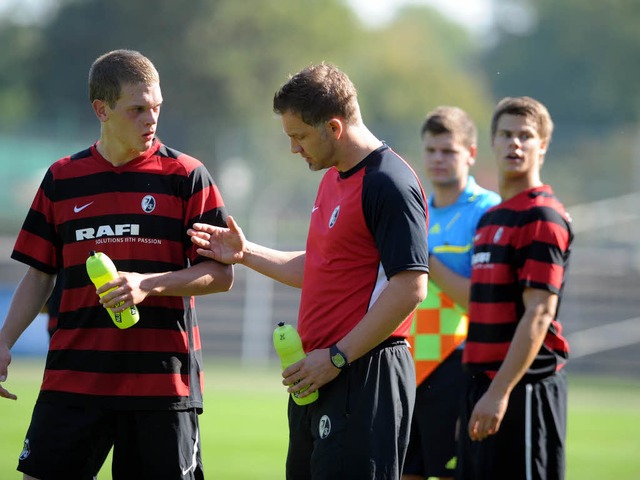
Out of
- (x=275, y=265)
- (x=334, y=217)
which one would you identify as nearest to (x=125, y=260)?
(x=275, y=265)

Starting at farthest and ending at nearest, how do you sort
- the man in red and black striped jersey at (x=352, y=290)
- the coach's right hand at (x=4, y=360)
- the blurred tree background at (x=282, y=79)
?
1. the blurred tree background at (x=282, y=79)
2. the coach's right hand at (x=4, y=360)
3. the man in red and black striped jersey at (x=352, y=290)

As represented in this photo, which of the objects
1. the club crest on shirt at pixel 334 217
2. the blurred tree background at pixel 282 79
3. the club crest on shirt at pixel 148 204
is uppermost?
the blurred tree background at pixel 282 79

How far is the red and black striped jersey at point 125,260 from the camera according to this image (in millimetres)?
5004

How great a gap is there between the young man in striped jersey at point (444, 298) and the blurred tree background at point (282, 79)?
444 inches

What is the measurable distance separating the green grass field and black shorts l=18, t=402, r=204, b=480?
3.34 m

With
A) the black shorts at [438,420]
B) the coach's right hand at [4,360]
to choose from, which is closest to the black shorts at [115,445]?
the coach's right hand at [4,360]

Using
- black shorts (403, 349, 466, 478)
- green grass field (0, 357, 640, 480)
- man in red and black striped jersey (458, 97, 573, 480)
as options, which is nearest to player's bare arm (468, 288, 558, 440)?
man in red and black striped jersey (458, 97, 573, 480)

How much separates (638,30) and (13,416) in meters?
53.5

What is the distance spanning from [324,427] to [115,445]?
1.07 metres

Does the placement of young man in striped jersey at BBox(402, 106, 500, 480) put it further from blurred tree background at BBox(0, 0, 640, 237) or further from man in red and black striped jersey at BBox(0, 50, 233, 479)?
blurred tree background at BBox(0, 0, 640, 237)

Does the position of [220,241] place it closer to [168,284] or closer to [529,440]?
[168,284]

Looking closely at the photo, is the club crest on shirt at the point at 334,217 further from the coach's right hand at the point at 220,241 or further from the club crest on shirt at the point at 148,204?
the club crest on shirt at the point at 148,204

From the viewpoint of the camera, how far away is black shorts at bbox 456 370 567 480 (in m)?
5.52

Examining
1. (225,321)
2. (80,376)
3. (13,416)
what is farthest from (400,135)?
(80,376)
